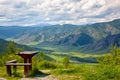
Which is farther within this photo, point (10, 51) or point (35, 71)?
point (10, 51)

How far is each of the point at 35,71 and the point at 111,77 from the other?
41.7ft

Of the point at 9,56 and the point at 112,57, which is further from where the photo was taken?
the point at 112,57

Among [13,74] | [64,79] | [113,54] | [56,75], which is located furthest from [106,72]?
[113,54]

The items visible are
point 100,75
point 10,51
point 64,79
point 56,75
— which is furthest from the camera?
point 10,51

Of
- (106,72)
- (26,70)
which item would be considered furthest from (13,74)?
(106,72)

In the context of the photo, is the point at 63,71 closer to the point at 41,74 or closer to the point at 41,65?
Result: the point at 41,74

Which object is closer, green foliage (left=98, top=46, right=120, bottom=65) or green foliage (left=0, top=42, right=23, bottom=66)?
green foliage (left=0, top=42, right=23, bottom=66)

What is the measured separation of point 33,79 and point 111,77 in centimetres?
1012

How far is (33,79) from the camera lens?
33375 millimetres

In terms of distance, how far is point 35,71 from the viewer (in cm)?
3709

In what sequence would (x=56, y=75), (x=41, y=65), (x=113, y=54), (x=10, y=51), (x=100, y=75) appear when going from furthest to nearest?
(x=10, y=51)
(x=113, y=54)
(x=41, y=65)
(x=56, y=75)
(x=100, y=75)

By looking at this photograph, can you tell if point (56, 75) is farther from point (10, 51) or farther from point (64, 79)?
point (10, 51)

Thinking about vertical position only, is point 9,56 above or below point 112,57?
above

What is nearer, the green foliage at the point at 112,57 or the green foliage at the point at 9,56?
the green foliage at the point at 9,56
